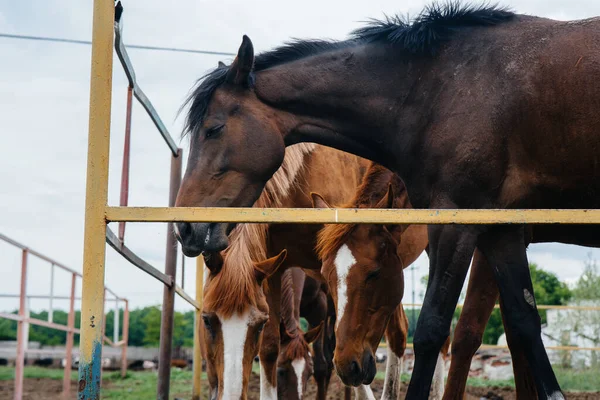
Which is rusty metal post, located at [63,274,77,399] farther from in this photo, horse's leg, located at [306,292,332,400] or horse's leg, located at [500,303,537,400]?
horse's leg, located at [500,303,537,400]

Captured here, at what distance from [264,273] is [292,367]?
1180 millimetres

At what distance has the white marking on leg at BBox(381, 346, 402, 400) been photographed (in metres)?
5.65

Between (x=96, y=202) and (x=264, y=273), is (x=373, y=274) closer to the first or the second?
(x=264, y=273)

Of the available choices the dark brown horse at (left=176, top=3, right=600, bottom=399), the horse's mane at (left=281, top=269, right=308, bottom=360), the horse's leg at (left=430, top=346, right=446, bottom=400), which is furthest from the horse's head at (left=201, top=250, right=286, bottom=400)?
the horse's leg at (left=430, top=346, right=446, bottom=400)

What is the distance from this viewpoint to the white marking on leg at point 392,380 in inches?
222

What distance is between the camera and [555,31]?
10.6ft

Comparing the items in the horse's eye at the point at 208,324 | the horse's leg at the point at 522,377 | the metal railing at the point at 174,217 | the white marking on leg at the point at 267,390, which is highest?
the metal railing at the point at 174,217

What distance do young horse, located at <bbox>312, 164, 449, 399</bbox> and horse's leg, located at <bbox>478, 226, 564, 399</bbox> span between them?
3.70ft

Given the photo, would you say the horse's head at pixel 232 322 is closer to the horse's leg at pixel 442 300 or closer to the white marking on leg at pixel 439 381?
the horse's leg at pixel 442 300

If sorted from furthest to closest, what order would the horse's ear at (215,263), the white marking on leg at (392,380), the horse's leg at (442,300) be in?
the white marking on leg at (392,380), the horse's ear at (215,263), the horse's leg at (442,300)

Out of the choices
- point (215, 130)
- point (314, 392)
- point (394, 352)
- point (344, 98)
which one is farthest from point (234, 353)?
point (314, 392)

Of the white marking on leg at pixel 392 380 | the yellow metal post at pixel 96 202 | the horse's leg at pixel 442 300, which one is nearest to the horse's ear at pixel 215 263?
the horse's leg at pixel 442 300

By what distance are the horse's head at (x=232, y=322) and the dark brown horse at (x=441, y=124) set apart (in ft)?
2.87

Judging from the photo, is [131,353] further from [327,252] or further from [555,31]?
[555,31]
